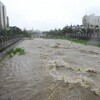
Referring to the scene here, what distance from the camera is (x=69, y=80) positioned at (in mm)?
9719

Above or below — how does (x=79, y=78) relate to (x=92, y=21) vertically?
below

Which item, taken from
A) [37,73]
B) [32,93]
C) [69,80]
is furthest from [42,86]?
[37,73]

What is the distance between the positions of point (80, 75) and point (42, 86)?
2895 millimetres

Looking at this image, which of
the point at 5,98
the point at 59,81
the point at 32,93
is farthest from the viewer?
the point at 59,81

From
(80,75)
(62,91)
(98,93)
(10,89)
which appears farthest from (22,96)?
(80,75)

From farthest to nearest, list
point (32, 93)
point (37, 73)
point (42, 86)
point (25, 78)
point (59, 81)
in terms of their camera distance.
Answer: point (37, 73), point (25, 78), point (59, 81), point (42, 86), point (32, 93)

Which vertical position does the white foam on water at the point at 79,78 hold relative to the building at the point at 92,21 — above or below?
below

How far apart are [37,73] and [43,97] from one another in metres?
3.97

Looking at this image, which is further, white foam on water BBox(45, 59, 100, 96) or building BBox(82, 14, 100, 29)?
building BBox(82, 14, 100, 29)

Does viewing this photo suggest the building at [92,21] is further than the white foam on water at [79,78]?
Yes

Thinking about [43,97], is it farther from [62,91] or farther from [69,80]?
[69,80]

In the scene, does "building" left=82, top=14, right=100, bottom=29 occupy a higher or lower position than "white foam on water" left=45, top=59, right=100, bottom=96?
higher

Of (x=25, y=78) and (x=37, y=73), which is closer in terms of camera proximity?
(x=25, y=78)

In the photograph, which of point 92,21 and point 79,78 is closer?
point 79,78
